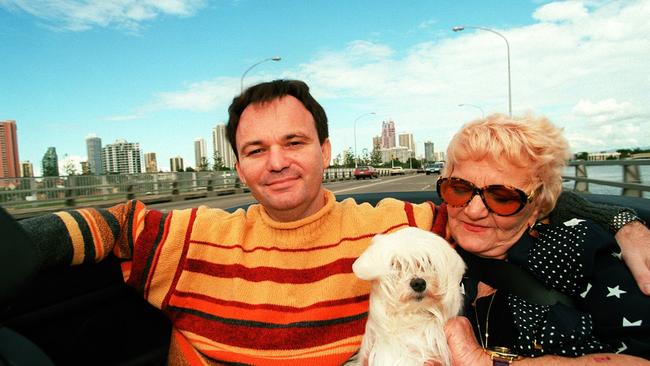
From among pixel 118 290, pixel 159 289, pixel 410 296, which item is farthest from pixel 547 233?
pixel 118 290

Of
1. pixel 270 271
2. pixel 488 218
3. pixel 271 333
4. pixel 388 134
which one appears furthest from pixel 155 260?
pixel 388 134

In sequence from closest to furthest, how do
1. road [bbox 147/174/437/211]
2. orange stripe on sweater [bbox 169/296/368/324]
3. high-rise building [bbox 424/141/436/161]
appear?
orange stripe on sweater [bbox 169/296/368/324], road [bbox 147/174/437/211], high-rise building [bbox 424/141/436/161]

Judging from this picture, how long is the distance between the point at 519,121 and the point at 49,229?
6.80 ft

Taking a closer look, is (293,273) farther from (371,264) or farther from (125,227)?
(125,227)

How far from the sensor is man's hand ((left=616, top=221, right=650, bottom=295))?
1.80m

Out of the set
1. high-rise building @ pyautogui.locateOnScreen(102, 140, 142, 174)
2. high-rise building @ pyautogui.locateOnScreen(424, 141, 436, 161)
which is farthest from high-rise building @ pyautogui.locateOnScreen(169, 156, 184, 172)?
high-rise building @ pyautogui.locateOnScreen(424, 141, 436, 161)

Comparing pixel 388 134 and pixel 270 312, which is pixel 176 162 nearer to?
pixel 388 134

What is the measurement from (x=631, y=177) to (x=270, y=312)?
820 cm

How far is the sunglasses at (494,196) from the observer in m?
2.05

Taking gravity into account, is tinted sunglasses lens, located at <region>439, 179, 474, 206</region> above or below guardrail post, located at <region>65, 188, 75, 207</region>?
above

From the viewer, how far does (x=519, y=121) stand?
2.13m

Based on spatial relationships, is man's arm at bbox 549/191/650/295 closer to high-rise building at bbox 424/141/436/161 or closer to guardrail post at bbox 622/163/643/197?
guardrail post at bbox 622/163/643/197

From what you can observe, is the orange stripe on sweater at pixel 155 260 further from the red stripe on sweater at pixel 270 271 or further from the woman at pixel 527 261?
the woman at pixel 527 261

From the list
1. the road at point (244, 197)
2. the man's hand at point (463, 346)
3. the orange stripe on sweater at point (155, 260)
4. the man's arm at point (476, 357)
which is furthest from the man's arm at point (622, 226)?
the road at point (244, 197)
